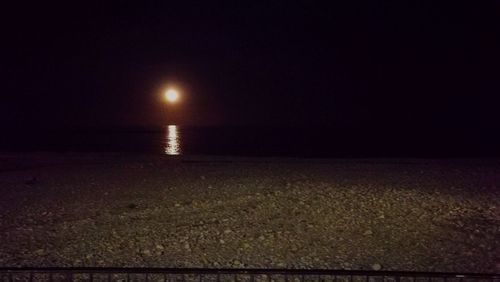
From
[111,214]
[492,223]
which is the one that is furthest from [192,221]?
[492,223]

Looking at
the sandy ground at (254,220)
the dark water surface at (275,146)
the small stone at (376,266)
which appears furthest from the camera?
the dark water surface at (275,146)

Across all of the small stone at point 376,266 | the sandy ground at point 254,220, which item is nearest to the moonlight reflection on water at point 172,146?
the sandy ground at point 254,220

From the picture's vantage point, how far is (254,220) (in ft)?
42.0

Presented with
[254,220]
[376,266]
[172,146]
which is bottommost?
[376,266]

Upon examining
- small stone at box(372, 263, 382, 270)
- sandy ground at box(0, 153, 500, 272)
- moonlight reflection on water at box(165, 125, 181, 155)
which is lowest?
small stone at box(372, 263, 382, 270)

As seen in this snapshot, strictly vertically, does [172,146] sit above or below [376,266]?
above

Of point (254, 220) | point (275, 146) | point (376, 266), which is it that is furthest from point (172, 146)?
point (376, 266)

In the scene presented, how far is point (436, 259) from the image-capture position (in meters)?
9.84

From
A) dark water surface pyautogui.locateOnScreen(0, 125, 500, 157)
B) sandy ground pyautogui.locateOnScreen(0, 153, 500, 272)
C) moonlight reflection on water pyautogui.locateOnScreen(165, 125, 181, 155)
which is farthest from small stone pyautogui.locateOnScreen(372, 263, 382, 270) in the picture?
moonlight reflection on water pyautogui.locateOnScreen(165, 125, 181, 155)

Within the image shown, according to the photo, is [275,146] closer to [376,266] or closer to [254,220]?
[254,220]

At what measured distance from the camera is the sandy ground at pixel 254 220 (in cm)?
993

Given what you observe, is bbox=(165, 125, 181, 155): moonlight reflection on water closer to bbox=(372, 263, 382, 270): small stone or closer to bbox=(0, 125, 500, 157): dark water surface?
bbox=(0, 125, 500, 157): dark water surface

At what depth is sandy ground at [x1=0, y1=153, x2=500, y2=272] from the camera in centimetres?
993

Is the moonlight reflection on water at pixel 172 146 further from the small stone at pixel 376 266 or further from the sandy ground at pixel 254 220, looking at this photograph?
the small stone at pixel 376 266
